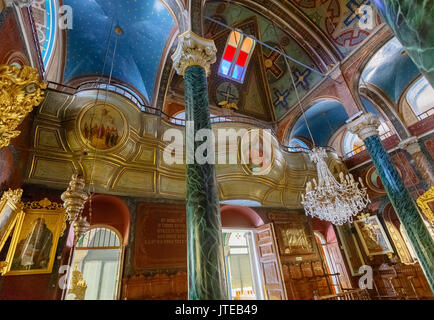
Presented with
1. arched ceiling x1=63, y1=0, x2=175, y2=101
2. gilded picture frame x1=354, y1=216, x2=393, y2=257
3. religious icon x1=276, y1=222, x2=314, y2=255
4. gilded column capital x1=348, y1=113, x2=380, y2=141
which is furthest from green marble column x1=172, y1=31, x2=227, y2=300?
gilded picture frame x1=354, y1=216, x2=393, y2=257

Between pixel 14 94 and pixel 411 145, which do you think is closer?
pixel 14 94

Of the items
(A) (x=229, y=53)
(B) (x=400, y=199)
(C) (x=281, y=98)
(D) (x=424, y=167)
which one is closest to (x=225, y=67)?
(A) (x=229, y=53)

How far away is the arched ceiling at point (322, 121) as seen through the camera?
37.5ft

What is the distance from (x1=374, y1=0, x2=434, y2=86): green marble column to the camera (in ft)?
2.61

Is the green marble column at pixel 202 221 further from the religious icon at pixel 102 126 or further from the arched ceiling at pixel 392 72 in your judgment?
the arched ceiling at pixel 392 72

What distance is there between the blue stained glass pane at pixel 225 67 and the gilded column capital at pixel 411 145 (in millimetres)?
8683

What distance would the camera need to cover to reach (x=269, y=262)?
26.6 feet

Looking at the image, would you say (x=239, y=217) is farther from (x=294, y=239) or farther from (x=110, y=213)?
(x=110, y=213)

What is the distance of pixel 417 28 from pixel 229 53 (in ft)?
37.5

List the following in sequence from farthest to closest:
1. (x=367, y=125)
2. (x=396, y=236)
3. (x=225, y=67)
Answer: (x=225, y=67) < (x=396, y=236) < (x=367, y=125)

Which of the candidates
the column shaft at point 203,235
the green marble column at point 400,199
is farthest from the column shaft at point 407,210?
the column shaft at point 203,235

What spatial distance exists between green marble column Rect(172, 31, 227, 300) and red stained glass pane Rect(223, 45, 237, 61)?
316 inches

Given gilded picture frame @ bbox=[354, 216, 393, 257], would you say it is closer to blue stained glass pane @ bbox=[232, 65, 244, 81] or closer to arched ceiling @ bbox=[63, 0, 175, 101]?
blue stained glass pane @ bbox=[232, 65, 244, 81]

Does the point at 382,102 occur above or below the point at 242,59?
below
